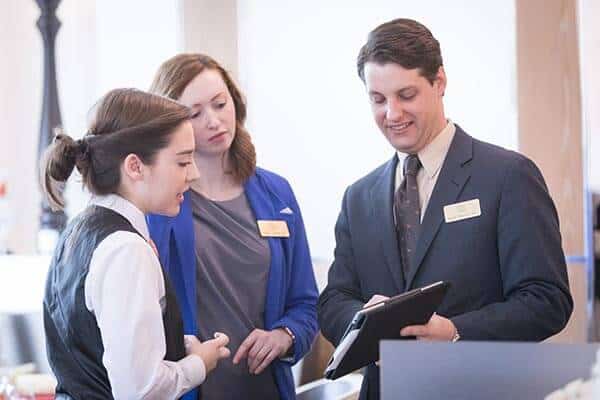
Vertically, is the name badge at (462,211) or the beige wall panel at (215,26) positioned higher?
the beige wall panel at (215,26)

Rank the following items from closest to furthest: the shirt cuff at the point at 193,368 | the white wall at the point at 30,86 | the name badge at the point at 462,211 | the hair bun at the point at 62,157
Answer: the shirt cuff at the point at 193,368, the hair bun at the point at 62,157, the name badge at the point at 462,211, the white wall at the point at 30,86

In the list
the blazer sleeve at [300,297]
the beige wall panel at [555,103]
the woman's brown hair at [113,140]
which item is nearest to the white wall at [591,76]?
the beige wall panel at [555,103]

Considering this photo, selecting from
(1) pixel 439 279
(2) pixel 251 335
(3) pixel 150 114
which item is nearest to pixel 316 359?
(2) pixel 251 335

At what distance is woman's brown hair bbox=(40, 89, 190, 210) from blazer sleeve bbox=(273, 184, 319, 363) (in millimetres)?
658

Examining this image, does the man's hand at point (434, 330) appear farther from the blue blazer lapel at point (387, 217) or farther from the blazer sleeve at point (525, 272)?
the blue blazer lapel at point (387, 217)

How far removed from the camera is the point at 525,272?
208 centimetres

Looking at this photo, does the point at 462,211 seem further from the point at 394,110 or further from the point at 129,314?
the point at 129,314

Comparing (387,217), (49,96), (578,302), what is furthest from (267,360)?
(49,96)

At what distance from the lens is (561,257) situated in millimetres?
2143

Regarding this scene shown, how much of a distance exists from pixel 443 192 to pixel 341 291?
1.17ft

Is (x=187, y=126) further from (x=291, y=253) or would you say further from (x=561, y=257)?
(x=561, y=257)

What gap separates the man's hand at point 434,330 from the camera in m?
1.95

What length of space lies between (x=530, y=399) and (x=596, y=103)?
2.06 meters

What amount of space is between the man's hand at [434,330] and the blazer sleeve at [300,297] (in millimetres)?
561
